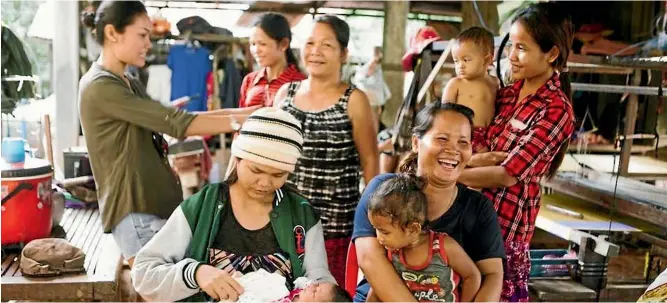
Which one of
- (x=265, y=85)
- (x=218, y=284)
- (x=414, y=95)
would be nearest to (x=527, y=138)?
(x=218, y=284)

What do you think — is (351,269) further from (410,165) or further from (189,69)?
(189,69)

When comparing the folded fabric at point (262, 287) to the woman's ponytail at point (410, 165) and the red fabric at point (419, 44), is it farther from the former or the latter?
the red fabric at point (419, 44)

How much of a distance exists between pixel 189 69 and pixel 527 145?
5.94m

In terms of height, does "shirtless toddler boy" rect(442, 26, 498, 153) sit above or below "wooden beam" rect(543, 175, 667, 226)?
above

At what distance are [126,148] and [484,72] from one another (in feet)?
4.68

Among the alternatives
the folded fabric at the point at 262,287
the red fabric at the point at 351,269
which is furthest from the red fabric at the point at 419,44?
the folded fabric at the point at 262,287

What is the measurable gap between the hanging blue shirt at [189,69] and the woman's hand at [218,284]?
19.4 feet

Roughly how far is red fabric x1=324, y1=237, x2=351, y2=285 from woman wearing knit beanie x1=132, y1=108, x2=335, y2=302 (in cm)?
62

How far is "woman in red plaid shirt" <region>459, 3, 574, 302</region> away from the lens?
2.20 meters

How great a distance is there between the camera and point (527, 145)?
219 centimetres

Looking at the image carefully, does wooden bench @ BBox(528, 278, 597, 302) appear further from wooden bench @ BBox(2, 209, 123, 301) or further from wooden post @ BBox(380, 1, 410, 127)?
wooden post @ BBox(380, 1, 410, 127)

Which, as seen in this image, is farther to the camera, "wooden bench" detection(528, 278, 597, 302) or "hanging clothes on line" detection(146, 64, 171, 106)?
"hanging clothes on line" detection(146, 64, 171, 106)

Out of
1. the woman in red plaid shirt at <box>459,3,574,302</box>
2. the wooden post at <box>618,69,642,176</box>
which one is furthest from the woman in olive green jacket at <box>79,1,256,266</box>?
the wooden post at <box>618,69,642,176</box>

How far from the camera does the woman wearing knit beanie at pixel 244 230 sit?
184cm
